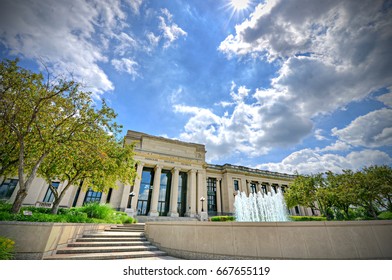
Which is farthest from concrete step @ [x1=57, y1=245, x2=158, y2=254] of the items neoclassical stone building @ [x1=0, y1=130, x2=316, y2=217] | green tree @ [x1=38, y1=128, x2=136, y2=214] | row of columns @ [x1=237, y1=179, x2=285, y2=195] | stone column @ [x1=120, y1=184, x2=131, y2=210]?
row of columns @ [x1=237, y1=179, x2=285, y2=195]

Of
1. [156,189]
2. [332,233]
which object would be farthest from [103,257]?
[156,189]

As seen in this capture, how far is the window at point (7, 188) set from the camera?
19.4 metres

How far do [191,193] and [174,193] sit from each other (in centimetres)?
320

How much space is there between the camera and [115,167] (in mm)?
11406

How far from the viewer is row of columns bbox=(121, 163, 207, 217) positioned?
26641mm

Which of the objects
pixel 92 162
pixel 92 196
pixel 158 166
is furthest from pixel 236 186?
pixel 92 162

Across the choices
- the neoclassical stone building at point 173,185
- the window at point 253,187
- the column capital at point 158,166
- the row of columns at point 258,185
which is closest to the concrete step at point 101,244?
the neoclassical stone building at point 173,185

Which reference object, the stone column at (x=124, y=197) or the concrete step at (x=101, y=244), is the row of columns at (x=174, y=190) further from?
the concrete step at (x=101, y=244)

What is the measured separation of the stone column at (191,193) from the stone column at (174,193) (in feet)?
8.16

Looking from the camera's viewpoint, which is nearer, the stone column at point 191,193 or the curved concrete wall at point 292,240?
the curved concrete wall at point 292,240

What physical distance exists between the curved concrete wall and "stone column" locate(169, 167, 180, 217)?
2212cm

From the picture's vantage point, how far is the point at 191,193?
3056 centimetres
